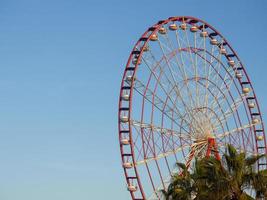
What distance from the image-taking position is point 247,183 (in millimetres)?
29625

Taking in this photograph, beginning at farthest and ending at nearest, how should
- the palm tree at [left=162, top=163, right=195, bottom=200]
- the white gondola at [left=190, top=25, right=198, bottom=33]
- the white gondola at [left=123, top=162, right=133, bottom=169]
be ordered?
the white gondola at [left=190, top=25, right=198, bottom=33] < the white gondola at [left=123, top=162, right=133, bottom=169] < the palm tree at [left=162, top=163, right=195, bottom=200]

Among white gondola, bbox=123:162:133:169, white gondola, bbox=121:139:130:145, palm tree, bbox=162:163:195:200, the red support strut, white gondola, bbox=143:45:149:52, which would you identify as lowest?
palm tree, bbox=162:163:195:200

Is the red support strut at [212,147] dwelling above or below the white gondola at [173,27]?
below

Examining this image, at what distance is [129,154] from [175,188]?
10.9 meters

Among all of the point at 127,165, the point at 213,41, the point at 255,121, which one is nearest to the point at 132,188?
the point at 127,165

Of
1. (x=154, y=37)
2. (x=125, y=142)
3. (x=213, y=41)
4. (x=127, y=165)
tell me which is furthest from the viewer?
(x=213, y=41)

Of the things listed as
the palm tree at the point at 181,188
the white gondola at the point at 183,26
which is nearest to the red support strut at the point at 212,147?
the white gondola at the point at 183,26

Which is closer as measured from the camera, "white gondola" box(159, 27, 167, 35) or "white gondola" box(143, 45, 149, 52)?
"white gondola" box(143, 45, 149, 52)

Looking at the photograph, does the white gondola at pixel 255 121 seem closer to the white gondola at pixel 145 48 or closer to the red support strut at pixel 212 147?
the red support strut at pixel 212 147

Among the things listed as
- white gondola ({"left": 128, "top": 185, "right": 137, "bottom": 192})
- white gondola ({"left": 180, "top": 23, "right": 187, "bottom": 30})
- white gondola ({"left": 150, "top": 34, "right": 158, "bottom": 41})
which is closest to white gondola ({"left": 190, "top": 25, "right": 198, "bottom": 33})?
white gondola ({"left": 180, "top": 23, "right": 187, "bottom": 30})

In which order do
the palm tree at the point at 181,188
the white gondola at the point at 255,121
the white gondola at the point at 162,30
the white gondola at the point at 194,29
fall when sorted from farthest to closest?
the white gondola at the point at 255,121 < the white gondola at the point at 194,29 < the white gondola at the point at 162,30 < the palm tree at the point at 181,188

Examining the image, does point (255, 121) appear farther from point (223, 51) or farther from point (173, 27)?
point (173, 27)

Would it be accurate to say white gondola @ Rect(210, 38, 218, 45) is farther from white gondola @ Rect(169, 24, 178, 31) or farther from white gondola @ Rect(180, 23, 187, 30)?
white gondola @ Rect(169, 24, 178, 31)

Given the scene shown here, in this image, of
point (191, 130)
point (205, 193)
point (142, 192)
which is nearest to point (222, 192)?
point (205, 193)
